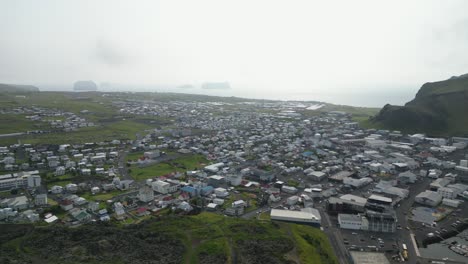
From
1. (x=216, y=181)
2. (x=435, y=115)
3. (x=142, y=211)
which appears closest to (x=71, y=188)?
(x=142, y=211)

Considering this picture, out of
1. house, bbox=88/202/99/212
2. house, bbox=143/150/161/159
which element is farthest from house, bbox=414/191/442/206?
house, bbox=143/150/161/159

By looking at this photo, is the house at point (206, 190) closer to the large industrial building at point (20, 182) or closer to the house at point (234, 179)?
the house at point (234, 179)

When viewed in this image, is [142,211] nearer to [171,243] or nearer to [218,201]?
[218,201]

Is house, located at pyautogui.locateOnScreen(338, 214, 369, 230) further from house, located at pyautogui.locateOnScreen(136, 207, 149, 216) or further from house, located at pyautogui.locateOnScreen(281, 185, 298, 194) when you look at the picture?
house, located at pyautogui.locateOnScreen(136, 207, 149, 216)

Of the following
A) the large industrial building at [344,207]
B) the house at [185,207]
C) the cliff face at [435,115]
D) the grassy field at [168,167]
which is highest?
the cliff face at [435,115]

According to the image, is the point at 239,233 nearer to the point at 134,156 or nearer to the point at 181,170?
the point at 181,170

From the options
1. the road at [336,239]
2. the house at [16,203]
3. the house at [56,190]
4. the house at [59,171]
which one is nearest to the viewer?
the road at [336,239]

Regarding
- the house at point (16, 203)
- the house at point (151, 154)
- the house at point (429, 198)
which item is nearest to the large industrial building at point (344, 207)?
the house at point (429, 198)
